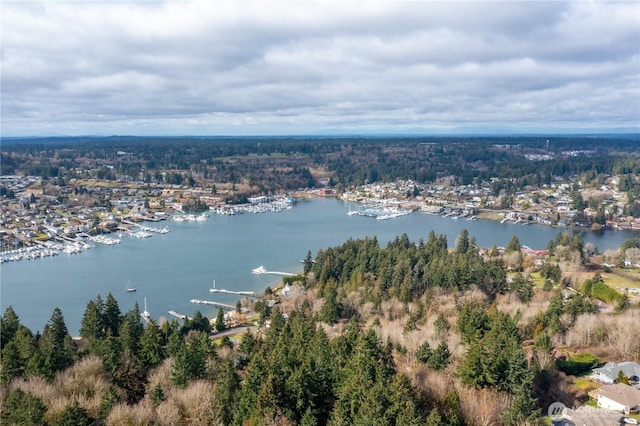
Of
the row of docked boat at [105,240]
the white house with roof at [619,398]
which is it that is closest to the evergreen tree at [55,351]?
the white house with roof at [619,398]

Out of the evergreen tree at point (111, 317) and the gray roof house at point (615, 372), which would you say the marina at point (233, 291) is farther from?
the gray roof house at point (615, 372)

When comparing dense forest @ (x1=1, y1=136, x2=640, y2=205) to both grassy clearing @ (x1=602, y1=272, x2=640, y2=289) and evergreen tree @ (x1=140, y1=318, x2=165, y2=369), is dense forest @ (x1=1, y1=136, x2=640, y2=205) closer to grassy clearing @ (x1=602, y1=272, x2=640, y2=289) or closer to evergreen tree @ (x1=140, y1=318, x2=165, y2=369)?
grassy clearing @ (x1=602, y1=272, x2=640, y2=289)

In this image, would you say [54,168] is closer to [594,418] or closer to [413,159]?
[413,159]

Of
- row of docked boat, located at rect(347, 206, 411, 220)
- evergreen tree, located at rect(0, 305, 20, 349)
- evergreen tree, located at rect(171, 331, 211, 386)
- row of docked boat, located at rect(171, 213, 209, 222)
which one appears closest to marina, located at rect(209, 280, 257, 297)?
evergreen tree, located at rect(0, 305, 20, 349)

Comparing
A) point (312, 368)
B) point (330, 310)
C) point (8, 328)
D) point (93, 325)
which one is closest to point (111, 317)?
point (93, 325)

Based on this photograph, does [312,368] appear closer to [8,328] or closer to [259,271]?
[8,328]

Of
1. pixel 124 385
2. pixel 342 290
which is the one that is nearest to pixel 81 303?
pixel 342 290

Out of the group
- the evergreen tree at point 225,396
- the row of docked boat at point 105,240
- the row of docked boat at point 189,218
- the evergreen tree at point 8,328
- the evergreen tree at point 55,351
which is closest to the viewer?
the evergreen tree at point 225,396
